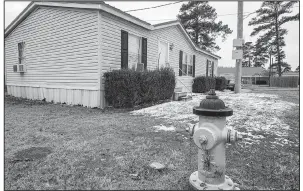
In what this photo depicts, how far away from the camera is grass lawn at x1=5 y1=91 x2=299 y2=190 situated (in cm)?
240

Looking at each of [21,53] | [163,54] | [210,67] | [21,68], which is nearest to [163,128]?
[163,54]

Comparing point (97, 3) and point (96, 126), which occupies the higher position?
point (97, 3)

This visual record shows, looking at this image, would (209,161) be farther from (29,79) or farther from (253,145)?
(29,79)

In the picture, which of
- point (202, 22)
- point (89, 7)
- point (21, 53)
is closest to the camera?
point (89, 7)

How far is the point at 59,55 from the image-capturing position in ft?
31.4

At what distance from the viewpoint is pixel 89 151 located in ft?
10.8

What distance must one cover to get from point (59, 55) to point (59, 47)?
0.32m

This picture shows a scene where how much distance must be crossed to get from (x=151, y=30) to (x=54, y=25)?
14.4 feet

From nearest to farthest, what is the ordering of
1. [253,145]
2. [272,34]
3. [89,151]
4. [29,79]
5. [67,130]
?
[89,151]
[253,145]
[67,130]
[29,79]
[272,34]

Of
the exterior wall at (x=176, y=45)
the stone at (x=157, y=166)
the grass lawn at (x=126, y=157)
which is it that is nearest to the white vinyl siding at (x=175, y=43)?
the exterior wall at (x=176, y=45)

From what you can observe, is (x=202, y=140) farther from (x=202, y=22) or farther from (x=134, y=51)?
(x=202, y=22)

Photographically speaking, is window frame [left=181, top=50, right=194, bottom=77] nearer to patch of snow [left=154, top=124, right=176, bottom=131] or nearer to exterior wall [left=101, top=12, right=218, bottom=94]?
exterior wall [left=101, top=12, right=218, bottom=94]

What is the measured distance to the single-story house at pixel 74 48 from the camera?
843 centimetres

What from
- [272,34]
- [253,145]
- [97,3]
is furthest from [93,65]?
[272,34]
